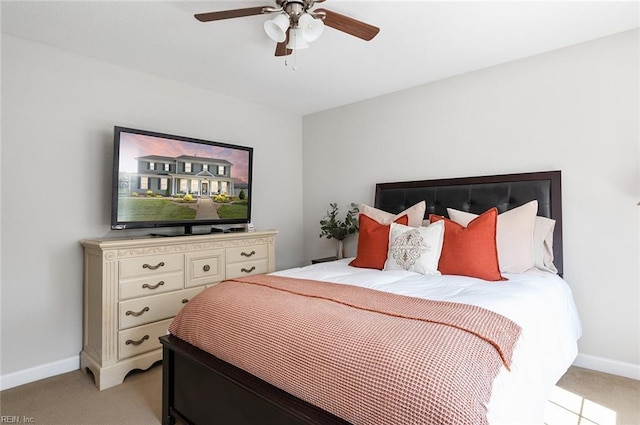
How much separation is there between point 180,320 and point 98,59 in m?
2.29

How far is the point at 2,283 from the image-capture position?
239 centimetres

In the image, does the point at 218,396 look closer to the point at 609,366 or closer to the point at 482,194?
the point at 482,194

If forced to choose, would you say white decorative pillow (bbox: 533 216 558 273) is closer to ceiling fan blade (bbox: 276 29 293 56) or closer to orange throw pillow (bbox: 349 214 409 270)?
orange throw pillow (bbox: 349 214 409 270)

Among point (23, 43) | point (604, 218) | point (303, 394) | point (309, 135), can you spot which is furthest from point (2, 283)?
point (604, 218)

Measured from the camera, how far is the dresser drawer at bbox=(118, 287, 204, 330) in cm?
251

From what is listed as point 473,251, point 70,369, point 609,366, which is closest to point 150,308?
point 70,369

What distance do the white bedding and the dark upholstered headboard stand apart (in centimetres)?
59

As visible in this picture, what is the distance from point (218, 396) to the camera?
5.23 ft

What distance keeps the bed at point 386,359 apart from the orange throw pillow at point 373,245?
5.0 inches

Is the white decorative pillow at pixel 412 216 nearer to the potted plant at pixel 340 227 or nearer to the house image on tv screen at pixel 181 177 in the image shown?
the potted plant at pixel 340 227

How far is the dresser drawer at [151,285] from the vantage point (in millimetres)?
2504

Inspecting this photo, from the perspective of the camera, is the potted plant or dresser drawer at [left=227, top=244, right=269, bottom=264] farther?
the potted plant

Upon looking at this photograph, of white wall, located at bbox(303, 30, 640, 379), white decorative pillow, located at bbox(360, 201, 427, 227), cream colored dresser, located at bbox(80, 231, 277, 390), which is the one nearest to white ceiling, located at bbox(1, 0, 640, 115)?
white wall, located at bbox(303, 30, 640, 379)

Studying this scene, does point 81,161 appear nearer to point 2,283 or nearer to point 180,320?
point 2,283
